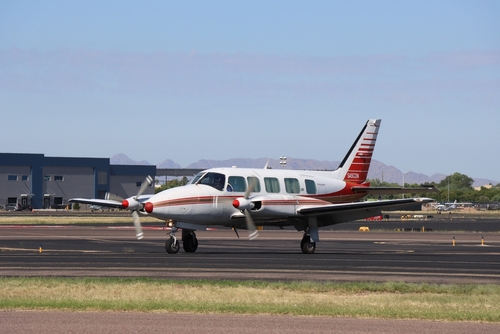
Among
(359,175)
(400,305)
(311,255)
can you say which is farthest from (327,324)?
(359,175)

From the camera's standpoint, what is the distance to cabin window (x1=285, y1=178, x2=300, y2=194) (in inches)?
1411

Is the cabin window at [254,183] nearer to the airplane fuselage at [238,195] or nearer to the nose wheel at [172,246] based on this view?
the airplane fuselage at [238,195]

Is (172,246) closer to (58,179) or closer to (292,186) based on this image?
(292,186)

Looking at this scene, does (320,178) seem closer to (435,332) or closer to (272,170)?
(272,170)

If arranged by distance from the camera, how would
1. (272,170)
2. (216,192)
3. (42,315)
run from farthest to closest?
(272,170)
(216,192)
(42,315)

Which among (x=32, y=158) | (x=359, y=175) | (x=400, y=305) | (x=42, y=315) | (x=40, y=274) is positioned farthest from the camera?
(x=32, y=158)

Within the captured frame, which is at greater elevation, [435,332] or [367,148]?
[367,148]

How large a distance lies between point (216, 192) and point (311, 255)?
481cm

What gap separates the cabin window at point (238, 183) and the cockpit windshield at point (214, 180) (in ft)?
1.07

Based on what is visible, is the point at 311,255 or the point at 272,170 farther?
the point at 272,170

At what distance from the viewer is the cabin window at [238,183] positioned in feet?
112

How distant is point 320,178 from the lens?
3753 centimetres

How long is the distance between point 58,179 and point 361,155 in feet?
401

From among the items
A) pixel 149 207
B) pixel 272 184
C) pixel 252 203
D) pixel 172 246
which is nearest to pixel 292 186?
pixel 272 184
